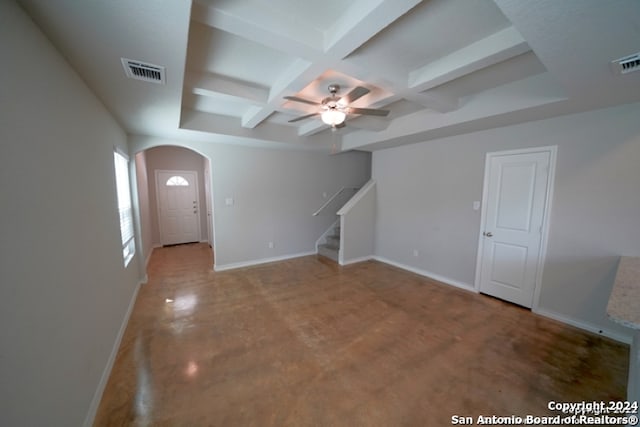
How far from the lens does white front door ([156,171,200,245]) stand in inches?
251

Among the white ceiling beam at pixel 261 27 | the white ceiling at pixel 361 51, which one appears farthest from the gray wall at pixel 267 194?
the white ceiling beam at pixel 261 27

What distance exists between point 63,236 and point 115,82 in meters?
1.29

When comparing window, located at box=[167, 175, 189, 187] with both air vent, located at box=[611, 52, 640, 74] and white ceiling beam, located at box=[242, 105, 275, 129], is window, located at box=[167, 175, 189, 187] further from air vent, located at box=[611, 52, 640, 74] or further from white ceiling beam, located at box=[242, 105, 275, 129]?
air vent, located at box=[611, 52, 640, 74]

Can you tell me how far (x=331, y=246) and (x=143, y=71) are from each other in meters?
4.47

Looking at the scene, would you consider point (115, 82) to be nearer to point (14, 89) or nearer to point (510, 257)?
point (14, 89)

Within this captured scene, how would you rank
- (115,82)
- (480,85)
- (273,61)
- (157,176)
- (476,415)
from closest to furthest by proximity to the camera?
(476,415), (115,82), (273,61), (480,85), (157,176)

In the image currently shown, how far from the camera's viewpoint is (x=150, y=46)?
4.77ft

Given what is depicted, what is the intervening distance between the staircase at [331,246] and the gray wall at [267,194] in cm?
25

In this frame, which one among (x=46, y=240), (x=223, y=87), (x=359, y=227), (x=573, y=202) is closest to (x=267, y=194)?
(x=359, y=227)

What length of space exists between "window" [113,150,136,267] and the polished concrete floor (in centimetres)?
70

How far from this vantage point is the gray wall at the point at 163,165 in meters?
6.12

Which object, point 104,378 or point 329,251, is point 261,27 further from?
point 329,251

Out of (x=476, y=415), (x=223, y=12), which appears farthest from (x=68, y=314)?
(x=476, y=415)

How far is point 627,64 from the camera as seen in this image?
1.59 m
